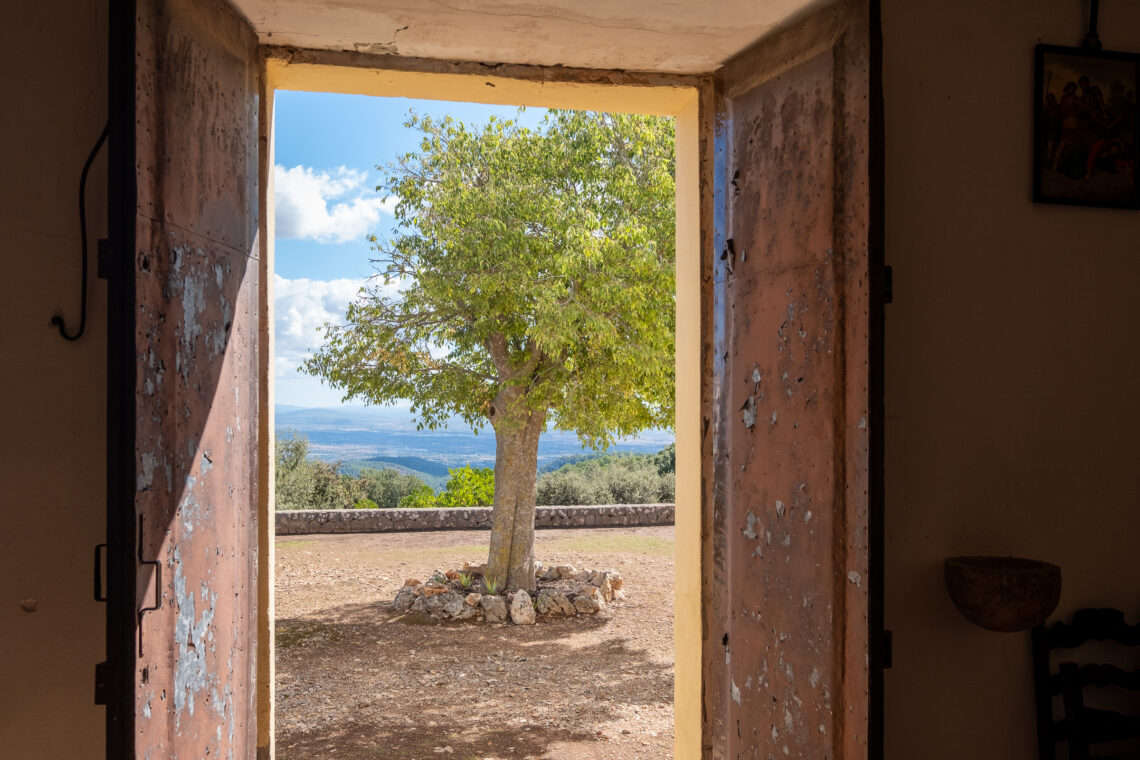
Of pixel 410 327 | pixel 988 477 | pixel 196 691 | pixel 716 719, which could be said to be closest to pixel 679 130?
pixel 988 477

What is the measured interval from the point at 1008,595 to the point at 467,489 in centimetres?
1113

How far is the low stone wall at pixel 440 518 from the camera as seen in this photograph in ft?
36.7

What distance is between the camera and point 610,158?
7.37 metres

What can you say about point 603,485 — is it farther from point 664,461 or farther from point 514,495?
point 514,495

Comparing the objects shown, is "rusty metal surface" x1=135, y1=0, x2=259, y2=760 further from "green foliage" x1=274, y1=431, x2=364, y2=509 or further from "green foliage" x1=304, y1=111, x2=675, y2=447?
"green foliage" x1=274, y1=431, x2=364, y2=509

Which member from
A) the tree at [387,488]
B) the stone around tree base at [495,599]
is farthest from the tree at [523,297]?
the tree at [387,488]

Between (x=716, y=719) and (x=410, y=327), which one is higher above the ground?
(x=410, y=327)

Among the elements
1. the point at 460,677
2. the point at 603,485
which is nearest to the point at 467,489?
the point at 603,485

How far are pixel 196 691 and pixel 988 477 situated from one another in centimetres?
234

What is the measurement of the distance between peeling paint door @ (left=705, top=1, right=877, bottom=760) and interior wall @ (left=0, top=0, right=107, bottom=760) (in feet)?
6.22

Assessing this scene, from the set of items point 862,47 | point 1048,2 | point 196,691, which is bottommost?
point 196,691

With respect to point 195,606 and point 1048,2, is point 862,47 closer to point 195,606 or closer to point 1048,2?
point 1048,2

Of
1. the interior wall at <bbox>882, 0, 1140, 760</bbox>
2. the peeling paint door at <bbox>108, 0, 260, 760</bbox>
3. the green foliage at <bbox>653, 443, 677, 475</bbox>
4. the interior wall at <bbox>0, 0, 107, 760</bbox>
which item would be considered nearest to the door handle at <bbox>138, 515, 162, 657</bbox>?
the peeling paint door at <bbox>108, 0, 260, 760</bbox>

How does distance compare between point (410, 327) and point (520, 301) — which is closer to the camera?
point (520, 301)
